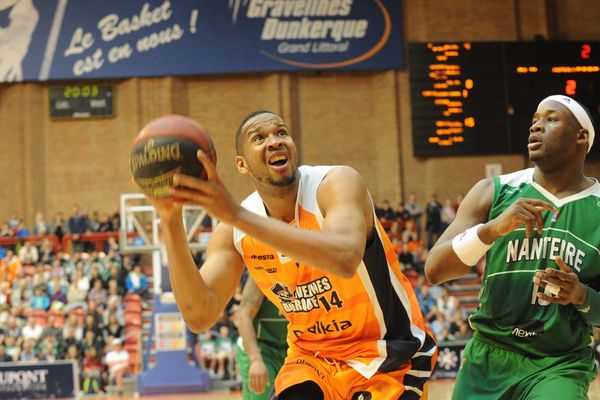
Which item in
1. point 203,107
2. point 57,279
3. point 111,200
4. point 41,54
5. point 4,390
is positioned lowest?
point 4,390

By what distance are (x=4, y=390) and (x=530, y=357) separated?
43.9ft

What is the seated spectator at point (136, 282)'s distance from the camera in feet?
65.1

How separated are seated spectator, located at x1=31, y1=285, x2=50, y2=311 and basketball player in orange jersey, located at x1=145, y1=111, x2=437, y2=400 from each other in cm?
1598

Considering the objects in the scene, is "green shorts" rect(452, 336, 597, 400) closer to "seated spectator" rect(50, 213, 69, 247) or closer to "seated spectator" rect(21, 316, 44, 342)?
"seated spectator" rect(21, 316, 44, 342)

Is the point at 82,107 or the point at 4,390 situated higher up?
the point at 82,107

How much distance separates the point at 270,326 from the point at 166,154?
12.3ft

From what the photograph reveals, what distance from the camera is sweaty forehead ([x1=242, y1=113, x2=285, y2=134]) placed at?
376cm

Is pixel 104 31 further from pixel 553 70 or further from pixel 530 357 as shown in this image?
pixel 530 357

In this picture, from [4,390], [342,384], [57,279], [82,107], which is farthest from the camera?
[82,107]

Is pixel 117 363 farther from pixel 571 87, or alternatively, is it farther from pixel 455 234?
pixel 455 234

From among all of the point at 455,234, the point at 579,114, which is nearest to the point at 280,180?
the point at 455,234

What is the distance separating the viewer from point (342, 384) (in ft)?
12.4

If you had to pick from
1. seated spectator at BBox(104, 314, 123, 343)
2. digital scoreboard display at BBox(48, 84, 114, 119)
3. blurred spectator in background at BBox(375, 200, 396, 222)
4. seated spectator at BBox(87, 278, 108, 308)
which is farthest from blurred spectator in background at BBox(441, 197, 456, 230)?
digital scoreboard display at BBox(48, 84, 114, 119)

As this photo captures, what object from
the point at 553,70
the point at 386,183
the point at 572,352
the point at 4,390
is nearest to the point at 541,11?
the point at 553,70
